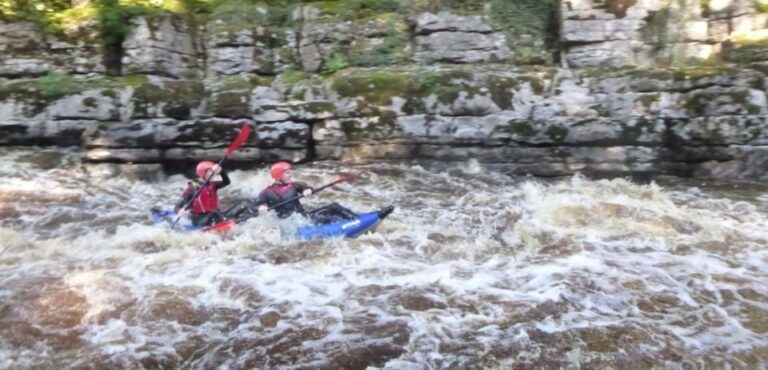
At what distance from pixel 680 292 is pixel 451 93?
16.6ft

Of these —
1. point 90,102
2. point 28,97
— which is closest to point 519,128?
point 90,102

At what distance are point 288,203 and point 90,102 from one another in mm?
4579

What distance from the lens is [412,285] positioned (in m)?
5.06

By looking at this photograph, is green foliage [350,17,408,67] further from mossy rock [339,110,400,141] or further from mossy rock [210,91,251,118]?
mossy rock [210,91,251,118]

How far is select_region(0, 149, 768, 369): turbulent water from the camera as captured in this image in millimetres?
3984

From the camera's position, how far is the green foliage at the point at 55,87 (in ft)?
30.7

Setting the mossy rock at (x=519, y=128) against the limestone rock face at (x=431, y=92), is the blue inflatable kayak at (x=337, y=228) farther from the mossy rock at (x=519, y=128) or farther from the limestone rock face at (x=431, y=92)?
the mossy rock at (x=519, y=128)

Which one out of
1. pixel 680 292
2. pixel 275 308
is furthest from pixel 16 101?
pixel 680 292

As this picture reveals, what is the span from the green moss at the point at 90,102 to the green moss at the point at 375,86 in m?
3.62

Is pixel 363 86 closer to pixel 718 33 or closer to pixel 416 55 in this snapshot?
pixel 416 55

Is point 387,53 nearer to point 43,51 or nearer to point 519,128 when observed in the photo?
point 519,128

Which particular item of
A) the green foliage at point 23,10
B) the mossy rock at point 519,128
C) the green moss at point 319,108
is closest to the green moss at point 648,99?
the mossy rock at point 519,128

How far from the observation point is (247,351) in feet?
13.2

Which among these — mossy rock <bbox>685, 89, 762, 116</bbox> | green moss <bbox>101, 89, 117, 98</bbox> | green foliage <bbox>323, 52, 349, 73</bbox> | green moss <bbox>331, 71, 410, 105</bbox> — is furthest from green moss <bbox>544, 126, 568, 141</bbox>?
green moss <bbox>101, 89, 117, 98</bbox>
